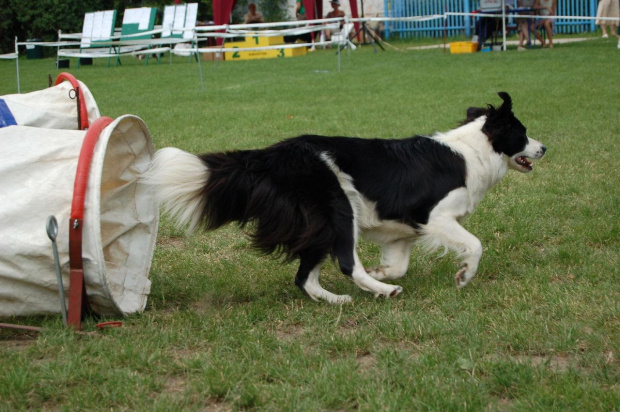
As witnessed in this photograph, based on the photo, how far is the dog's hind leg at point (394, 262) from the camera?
454cm

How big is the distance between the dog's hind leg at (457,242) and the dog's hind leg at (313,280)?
0.66 m

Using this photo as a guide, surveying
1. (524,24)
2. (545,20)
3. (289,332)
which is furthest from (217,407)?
(545,20)

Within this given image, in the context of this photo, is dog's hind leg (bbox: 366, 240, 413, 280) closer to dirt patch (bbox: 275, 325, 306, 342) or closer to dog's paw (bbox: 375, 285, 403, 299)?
dog's paw (bbox: 375, 285, 403, 299)

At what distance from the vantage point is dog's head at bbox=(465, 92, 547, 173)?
459 centimetres

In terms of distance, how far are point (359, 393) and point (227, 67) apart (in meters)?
18.1

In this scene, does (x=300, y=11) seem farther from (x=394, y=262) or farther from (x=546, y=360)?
(x=546, y=360)

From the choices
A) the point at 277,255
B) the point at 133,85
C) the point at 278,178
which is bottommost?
the point at 277,255

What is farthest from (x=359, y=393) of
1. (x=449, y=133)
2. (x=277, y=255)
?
(x=449, y=133)

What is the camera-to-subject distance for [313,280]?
4141 mm

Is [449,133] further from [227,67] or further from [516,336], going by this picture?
[227,67]

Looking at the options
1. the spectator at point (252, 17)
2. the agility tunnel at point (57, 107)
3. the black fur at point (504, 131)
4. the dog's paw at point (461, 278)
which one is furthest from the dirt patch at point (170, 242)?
the spectator at point (252, 17)

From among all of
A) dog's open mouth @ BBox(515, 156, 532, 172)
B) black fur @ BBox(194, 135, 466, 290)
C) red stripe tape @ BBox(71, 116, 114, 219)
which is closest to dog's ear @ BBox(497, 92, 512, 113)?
dog's open mouth @ BBox(515, 156, 532, 172)

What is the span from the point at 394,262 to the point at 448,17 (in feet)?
84.6

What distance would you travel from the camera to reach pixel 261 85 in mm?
15195
